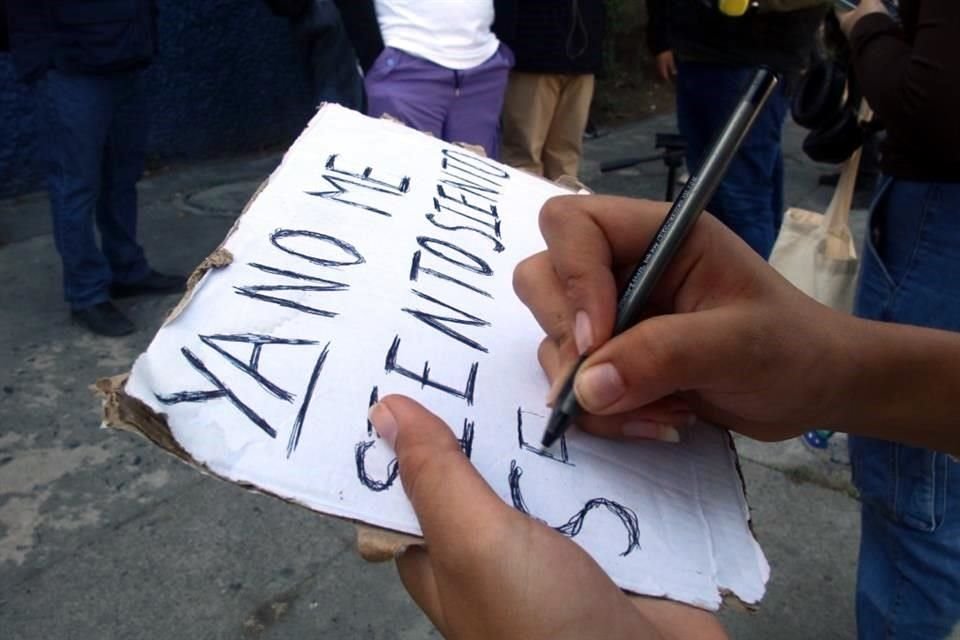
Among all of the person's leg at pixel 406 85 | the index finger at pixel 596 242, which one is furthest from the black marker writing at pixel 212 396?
the person's leg at pixel 406 85

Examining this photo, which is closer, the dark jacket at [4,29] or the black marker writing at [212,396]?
the black marker writing at [212,396]

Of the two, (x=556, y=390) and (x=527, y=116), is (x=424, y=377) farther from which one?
(x=527, y=116)

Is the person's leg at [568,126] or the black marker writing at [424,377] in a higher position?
the black marker writing at [424,377]

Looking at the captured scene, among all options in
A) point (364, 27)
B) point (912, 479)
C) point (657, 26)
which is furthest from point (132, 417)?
point (657, 26)

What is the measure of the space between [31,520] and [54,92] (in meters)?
1.61

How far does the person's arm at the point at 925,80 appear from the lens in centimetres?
154

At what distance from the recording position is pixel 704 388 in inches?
37.9

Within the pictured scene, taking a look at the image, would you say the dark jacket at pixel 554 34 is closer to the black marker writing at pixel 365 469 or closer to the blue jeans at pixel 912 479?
the blue jeans at pixel 912 479

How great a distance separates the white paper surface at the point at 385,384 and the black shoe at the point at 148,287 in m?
2.83

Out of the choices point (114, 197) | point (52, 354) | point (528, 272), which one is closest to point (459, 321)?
point (528, 272)

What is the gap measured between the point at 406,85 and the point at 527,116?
2.50 feet

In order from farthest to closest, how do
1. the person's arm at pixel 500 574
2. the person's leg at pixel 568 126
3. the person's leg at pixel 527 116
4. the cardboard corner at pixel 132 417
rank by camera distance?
the person's leg at pixel 568 126 → the person's leg at pixel 527 116 → the cardboard corner at pixel 132 417 → the person's arm at pixel 500 574

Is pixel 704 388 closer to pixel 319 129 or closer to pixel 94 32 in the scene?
pixel 319 129

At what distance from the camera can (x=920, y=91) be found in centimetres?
159
